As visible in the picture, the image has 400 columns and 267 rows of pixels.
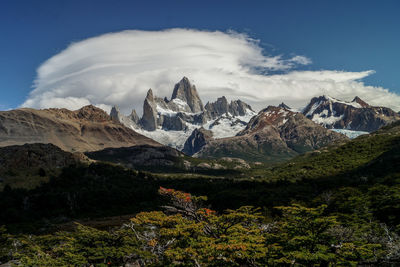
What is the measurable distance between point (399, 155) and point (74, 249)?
167m

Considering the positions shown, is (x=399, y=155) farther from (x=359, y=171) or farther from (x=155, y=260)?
(x=155, y=260)

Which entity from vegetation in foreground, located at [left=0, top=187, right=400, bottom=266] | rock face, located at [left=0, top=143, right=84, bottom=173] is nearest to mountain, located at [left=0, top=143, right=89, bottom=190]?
rock face, located at [left=0, top=143, right=84, bottom=173]

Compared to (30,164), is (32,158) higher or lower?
higher

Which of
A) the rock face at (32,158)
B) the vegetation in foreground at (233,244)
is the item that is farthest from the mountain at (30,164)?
the vegetation in foreground at (233,244)

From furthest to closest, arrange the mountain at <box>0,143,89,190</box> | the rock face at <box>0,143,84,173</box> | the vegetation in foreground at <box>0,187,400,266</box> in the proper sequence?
the rock face at <box>0,143,84,173</box> → the mountain at <box>0,143,89,190</box> → the vegetation in foreground at <box>0,187,400,266</box>

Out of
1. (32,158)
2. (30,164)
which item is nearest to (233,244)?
(30,164)

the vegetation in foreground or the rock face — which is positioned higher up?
the rock face

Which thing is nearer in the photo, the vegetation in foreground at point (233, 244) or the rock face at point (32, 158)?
the vegetation in foreground at point (233, 244)

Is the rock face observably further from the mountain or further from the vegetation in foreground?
the vegetation in foreground

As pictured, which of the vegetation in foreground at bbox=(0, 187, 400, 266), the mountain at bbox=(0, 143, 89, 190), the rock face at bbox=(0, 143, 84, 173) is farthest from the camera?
the rock face at bbox=(0, 143, 84, 173)

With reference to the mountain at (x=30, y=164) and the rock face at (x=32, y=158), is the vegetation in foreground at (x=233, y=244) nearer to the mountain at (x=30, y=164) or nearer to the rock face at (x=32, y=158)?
the mountain at (x=30, y=164)

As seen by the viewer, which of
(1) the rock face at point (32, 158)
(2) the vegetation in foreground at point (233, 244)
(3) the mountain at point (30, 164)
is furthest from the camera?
(1) the rock face at point (32, 158)

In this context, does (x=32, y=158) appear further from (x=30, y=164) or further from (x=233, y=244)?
(x=233, y=244)

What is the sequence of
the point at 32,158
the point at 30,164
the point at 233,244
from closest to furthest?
the point at 233,244, the point at 30,164, the point at 32,158
